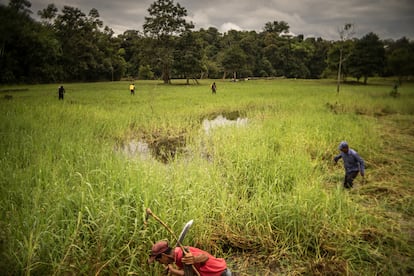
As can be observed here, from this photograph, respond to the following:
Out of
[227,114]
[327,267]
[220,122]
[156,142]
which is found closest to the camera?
[327,267]

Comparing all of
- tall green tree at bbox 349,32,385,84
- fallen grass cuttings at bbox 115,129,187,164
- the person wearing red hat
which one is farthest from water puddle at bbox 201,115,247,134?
tall green tree at bbox 349,32,385,84

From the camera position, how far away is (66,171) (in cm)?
475

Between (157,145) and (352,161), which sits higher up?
(352,161)

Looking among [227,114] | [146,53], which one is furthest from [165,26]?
[227,114]

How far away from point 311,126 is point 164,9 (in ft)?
125

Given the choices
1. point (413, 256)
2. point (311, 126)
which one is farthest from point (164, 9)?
point (413, 256)

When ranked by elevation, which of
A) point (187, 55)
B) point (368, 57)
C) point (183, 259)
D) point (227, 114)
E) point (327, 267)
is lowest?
point (327, 267)

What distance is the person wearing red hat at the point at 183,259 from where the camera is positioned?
6.30 ft

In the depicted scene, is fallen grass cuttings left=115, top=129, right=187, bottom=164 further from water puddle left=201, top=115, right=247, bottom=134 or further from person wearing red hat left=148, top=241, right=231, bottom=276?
person wearing red hat left=148, top=241, right=231, bottom=276

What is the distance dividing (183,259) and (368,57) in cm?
4591

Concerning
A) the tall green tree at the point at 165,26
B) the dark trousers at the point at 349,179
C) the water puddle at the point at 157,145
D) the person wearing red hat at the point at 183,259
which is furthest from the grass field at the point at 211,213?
the tall green tree at the point at 165,26

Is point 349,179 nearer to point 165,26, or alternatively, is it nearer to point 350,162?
point 350,162

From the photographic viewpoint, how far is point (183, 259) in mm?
1867

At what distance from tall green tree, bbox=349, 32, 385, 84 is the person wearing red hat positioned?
45.2m
